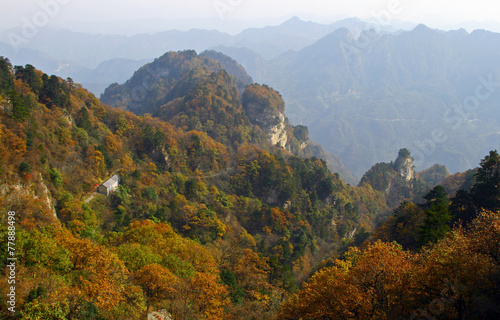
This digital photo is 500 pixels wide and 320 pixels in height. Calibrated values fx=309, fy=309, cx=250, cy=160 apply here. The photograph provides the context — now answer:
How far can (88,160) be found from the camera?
3678 centimetres

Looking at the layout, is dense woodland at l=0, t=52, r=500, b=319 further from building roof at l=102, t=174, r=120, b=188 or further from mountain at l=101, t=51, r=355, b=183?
mountain at l=101, t=51, r=355, b=183

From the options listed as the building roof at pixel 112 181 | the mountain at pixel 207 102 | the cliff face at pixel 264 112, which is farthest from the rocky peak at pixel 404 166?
the building roof at pixel 112 181

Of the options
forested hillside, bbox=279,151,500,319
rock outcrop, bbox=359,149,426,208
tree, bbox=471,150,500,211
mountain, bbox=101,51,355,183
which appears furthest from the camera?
rock outcrop, bbox=359,149,426,208

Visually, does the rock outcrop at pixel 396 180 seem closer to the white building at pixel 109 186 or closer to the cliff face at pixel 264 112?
the cliff face at pixel 264 112

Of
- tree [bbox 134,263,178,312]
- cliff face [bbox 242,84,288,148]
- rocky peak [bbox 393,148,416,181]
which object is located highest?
cliff face [bbox 242,84,288,148]

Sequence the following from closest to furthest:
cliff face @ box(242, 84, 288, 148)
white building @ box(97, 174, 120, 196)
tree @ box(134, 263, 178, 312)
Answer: tree @ box(134, 263, 178, 312), white building @ box(97, 174, 120, 196), cliff face @ box(242, 84, 288, 148)

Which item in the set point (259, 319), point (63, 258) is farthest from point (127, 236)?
point (259, 319)

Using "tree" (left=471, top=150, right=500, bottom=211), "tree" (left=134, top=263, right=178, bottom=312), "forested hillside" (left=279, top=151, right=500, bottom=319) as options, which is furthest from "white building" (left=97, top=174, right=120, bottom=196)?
"tree" (left=471, top=150, right=500, bottom=211)

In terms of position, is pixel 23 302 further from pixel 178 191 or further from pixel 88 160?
pixel 178 191

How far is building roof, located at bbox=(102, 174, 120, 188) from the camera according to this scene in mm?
35616

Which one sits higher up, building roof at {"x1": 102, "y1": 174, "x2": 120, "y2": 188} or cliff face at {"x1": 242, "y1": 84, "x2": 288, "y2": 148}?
cliff face at {"x1": 242, "y1": 84, "x2": 288, "y2": 148}

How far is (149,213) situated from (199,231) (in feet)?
21.9

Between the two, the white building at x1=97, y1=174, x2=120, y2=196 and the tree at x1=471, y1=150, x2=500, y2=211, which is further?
the white building at x1=97, y1=174, x2=120, y2=196

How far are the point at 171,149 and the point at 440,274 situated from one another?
1859 inches
